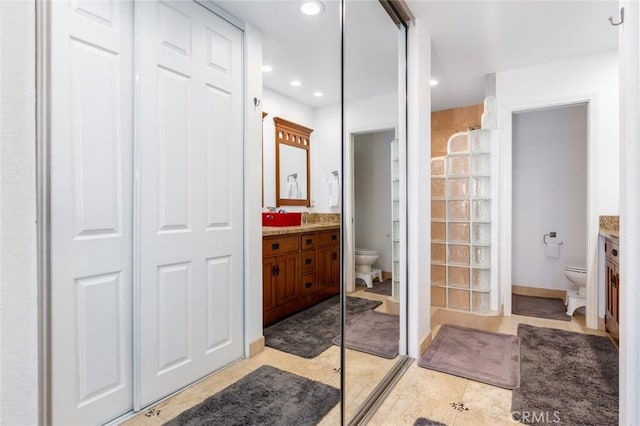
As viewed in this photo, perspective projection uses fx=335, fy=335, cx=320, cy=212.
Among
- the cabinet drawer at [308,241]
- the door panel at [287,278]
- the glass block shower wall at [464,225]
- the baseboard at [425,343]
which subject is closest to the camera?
the door panel at [287,278]

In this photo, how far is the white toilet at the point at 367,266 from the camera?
2.01 metres

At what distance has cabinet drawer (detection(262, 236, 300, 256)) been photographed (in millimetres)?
1463

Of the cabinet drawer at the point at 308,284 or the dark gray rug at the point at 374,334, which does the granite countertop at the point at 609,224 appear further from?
the cabinet drawer at the point at 308,284

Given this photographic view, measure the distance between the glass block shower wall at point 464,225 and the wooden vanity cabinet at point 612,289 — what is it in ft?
2.97

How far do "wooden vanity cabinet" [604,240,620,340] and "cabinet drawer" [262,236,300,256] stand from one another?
8.12 feet

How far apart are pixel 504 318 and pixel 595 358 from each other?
3.14 feet

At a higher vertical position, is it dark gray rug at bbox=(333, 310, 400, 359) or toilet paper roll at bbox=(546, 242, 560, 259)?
toilet paper roll at bbox=(546, 242, 560, 259)

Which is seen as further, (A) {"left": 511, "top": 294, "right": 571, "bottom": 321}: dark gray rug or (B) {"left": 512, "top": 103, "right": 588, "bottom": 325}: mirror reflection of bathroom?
(B) {"left": 512, "top": 103, "right": 588, "bottom": 325}: mirror reflection of bathroom

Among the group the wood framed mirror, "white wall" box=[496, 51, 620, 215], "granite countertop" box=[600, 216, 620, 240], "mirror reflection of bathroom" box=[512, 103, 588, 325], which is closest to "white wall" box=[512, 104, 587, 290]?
"mirror reflection of bathroom" box=[512, 103, 588, 325]

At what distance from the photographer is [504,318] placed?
3.38 m

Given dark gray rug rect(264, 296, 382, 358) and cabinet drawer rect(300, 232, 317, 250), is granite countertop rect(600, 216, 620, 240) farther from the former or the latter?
cabinet drawer rect(300, 232, 317, 250)
